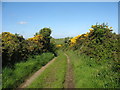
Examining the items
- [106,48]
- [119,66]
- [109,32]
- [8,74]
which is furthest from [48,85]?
[109,32]

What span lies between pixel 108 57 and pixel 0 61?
37.0 ft

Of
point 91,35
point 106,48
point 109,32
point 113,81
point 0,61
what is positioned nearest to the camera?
point 113,81

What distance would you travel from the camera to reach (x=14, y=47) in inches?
545

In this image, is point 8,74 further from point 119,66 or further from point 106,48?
point 106,48

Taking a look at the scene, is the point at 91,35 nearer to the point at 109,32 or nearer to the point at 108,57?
the point at 109,32

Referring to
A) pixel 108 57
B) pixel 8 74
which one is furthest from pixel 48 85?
pixel 108 57

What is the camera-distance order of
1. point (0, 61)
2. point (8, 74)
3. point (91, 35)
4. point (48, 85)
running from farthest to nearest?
point (91, 35)
point (0, 61)
point (8, 74)
point (48, 85)

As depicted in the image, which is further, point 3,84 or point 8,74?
point 8,74

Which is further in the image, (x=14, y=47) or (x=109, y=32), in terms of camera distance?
(x=109, y=32)

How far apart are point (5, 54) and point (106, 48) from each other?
1191 centimetres

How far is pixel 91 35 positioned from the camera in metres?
21.4

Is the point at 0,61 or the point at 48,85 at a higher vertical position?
the point at 0,61

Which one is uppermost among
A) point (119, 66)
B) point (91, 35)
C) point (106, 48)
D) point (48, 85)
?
point (91, 35)

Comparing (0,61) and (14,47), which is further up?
(14,47)
